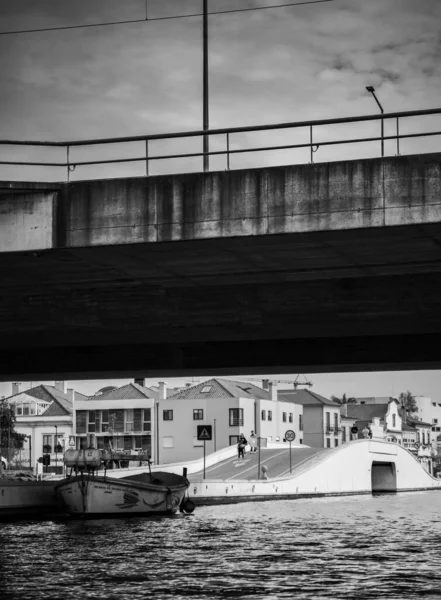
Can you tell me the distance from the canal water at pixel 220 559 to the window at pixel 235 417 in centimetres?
7005

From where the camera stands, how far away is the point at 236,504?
6869 cm

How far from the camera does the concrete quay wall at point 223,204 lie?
2217 cm

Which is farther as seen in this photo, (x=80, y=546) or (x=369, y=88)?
(x=80, y=546)

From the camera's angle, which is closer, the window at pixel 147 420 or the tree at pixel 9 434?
the tree at pixel 9 434

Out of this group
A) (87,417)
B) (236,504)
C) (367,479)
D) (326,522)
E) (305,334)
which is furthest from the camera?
(87,417)

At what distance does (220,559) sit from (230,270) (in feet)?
30.3

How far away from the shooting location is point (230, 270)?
2711cm

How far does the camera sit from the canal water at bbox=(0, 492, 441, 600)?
23.7 m

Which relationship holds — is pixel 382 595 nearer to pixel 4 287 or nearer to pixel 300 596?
pixel 300 596

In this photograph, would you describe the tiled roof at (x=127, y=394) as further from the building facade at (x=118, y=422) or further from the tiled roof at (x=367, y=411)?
the tiled roof at (x=367, y=411)

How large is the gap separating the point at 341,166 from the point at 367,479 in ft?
296

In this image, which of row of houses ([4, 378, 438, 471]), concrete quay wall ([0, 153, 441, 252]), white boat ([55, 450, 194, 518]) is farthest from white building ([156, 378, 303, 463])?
concrete quay wall ([0, 153, 441, 252])

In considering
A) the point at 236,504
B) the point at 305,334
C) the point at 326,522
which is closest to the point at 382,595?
the point at 305,334

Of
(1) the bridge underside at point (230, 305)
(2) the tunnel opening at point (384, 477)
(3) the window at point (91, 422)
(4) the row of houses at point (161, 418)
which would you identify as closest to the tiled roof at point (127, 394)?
(4) the row of houses at point (161, 418)
